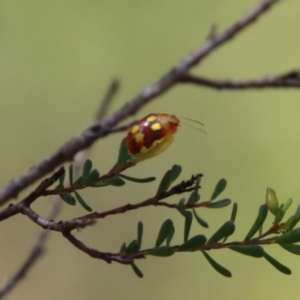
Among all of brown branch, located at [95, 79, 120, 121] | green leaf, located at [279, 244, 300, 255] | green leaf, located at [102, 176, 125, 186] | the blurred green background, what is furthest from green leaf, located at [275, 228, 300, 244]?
the blurred green background

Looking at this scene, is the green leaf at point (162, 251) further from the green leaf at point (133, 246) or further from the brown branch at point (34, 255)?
the brown branch at point (34, 255)

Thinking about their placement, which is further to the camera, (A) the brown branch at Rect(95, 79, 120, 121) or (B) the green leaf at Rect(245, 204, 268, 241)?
(A) the brown branch at Rect(95, 79, 120, 121)

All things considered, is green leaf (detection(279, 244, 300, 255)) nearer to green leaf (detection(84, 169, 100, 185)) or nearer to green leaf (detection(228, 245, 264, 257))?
green leaf (detection(228, 245, 264, 257))

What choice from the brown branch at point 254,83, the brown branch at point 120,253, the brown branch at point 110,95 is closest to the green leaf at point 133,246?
the brown branch at point 120,253

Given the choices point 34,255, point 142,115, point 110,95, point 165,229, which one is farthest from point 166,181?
point 142,115

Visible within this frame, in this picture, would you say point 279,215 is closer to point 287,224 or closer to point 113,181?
point 287,224

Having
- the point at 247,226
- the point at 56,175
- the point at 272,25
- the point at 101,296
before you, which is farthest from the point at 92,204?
the point at 56,175
